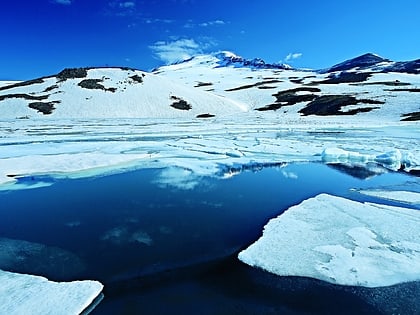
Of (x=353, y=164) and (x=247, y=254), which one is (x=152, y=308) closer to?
(x=247, y=254)

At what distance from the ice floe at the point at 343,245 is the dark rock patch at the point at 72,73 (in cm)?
6777

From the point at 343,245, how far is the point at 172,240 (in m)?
2.95

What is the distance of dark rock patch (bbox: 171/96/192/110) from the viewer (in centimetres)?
5625

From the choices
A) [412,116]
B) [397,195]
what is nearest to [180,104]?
[412,116]

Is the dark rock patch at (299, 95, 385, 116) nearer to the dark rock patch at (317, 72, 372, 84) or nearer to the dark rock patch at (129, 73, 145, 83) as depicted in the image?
the dark rock patch at (129, 73, 145, 83)

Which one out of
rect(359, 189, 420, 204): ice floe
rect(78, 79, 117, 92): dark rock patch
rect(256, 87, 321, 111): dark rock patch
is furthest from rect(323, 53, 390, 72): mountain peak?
rect(359, 189, 420, 204): ice floe

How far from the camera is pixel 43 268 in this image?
513 centimetres

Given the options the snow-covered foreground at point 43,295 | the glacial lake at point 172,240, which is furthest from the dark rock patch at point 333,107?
the snow-covered foreground at point 43,295

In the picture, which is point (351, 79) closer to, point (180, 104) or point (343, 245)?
point (180, 104)

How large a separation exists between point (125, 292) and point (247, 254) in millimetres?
2034

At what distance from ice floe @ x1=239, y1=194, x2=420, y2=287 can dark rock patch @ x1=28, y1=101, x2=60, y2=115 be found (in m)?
50.5

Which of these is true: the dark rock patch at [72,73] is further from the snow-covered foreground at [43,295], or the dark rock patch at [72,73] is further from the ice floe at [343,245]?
the snow-covered foreground at [43,295]

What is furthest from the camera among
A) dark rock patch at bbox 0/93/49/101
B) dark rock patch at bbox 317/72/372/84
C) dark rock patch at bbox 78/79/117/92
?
dark rock patch at bbox 317/72/372/84

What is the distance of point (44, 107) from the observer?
51.6 metres
